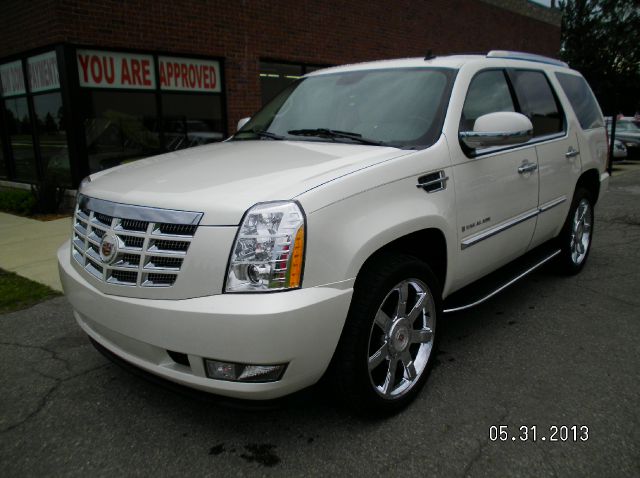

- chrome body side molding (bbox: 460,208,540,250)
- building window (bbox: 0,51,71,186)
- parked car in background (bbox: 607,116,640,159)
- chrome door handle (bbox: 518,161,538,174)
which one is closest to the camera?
chrome body side molding (bbox: 460,208,540,250)

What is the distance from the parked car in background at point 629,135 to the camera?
19109mm

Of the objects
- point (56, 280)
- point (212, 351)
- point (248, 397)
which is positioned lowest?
point (56, 280)

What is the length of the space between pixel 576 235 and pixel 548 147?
1240mm

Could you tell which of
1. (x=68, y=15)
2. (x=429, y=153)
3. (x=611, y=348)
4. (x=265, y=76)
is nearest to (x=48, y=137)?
(x=68, y=15)

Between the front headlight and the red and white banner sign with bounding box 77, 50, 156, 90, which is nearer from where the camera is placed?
the front headlight

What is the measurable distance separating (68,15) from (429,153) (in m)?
7.15

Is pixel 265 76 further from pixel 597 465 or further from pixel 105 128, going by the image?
pixel 597 465

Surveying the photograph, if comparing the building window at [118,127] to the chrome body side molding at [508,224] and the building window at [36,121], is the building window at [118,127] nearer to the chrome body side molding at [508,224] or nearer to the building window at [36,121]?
the building window at [36,121]

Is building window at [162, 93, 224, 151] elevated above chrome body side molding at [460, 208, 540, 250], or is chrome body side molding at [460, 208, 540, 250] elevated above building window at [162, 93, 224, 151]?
building window at [162, 93, 224, 151]

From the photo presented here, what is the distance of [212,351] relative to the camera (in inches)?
84.9

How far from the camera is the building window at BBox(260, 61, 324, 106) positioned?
1072 cm

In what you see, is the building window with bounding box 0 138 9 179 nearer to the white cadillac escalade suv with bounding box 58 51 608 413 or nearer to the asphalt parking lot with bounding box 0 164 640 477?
the asphalt parking lot with bounding box 0 164 640 477

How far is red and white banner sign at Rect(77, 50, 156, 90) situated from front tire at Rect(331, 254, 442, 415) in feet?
24.2

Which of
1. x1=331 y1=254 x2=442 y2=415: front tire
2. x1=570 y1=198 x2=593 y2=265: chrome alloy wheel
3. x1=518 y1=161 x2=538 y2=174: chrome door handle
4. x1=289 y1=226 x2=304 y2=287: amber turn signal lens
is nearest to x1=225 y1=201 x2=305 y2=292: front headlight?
x1=289 y1=226 x2=304 y2=287: amber turn signal lens
